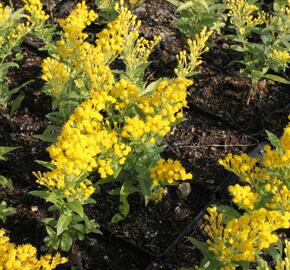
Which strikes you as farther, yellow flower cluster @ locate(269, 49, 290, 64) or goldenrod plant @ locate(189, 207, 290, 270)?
yellow flower cluster @ locate(269, 49, 290, 64)

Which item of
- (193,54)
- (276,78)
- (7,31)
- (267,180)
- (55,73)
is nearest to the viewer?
(267,180)

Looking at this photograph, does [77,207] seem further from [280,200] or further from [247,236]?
[280,200]

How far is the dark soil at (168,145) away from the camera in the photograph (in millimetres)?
3949

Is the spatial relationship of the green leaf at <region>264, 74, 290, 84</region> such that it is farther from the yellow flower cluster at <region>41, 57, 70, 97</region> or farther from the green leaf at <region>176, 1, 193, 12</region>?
the yellow flower cluster at <region>41, 57, 70, 97</region>

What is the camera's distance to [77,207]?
3412 mm

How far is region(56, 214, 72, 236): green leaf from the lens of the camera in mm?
3451

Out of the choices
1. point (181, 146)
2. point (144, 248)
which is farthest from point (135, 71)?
point (144, 248)

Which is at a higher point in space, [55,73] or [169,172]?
[55,73]

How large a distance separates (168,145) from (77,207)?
4.92 feet

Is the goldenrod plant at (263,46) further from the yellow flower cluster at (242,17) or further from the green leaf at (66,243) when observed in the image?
the green leaf at (66,243)

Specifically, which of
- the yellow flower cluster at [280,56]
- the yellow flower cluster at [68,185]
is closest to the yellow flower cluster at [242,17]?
the yellow flower cluster at [280,56]

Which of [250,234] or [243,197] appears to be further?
[243,197]

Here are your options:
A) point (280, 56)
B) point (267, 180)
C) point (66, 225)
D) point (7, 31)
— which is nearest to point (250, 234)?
point (267, 180)

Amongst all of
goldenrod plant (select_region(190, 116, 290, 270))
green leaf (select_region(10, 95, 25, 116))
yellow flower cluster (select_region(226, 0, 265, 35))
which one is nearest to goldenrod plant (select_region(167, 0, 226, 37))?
yellow flower cluster (select_region(226, 0, 265, 35))
